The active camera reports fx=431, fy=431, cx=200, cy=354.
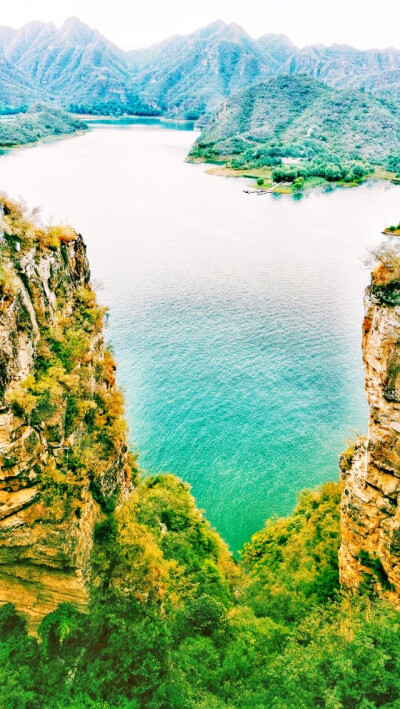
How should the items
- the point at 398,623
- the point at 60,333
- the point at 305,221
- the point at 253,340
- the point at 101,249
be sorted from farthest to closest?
the point at 305,221 → the point at 101,249 → the point at 253,340 → the point at 60,333 → the point at 398,623

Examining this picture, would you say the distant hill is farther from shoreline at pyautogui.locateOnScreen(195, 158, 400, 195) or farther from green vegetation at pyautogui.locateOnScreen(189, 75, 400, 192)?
shoreline at pyautogui.locateOnScreen(195, 158, 400, 195)

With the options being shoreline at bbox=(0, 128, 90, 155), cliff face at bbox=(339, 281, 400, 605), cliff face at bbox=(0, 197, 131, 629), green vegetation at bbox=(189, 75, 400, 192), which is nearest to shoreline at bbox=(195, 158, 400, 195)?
green vegetation at bbox=(189, 75, 400, 192)

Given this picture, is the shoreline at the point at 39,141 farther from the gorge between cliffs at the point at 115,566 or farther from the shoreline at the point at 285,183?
the gorge between cliffs at the point at 115,566

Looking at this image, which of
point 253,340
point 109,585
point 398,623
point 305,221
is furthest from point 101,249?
point 398,623

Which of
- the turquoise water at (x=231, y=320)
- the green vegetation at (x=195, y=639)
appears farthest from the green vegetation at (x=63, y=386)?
the turquoise water at (x=231, y=320)

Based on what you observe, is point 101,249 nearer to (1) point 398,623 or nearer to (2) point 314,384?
(2) point 314,384

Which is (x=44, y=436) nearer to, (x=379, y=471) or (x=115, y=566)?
(x=115, y=566)

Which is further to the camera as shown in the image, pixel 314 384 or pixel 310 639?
pixel 314 384
